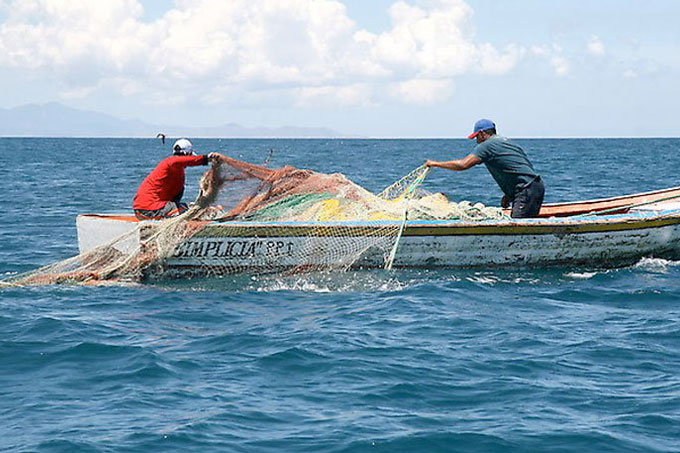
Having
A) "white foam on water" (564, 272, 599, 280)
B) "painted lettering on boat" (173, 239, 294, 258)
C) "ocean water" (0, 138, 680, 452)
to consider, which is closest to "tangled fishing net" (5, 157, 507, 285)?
"painted lettering on boat" (173, 239, 294, 258)

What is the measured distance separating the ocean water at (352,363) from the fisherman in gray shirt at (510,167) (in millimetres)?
1023

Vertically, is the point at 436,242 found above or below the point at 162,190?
below

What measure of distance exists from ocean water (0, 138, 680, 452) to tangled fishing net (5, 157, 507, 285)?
0.89 ft

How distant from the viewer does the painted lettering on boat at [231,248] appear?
453 inches

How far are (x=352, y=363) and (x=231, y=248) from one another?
404 cm

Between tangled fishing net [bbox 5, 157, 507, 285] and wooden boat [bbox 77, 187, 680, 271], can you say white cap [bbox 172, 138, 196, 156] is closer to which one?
tangled fishing net [bbox 5, 157, 507, 285]

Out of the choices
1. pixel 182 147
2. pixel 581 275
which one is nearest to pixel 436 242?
pixel 581 275

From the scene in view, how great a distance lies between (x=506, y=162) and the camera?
1222cm

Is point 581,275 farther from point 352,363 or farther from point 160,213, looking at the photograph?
A: point 160,213

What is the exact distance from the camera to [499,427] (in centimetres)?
636

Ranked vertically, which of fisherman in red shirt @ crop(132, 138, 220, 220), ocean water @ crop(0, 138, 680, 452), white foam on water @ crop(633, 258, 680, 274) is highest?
fisherman in red shirt @ crop(132, 138, 220, 220)

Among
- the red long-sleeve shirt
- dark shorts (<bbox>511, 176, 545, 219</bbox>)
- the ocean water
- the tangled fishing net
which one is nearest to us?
the ocean water

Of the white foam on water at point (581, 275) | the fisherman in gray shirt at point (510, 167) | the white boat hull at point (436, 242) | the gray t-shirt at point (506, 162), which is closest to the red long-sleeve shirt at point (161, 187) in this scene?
the white boat hull at point (436, 242)

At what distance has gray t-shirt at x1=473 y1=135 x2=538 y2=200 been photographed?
12088 millimetres
